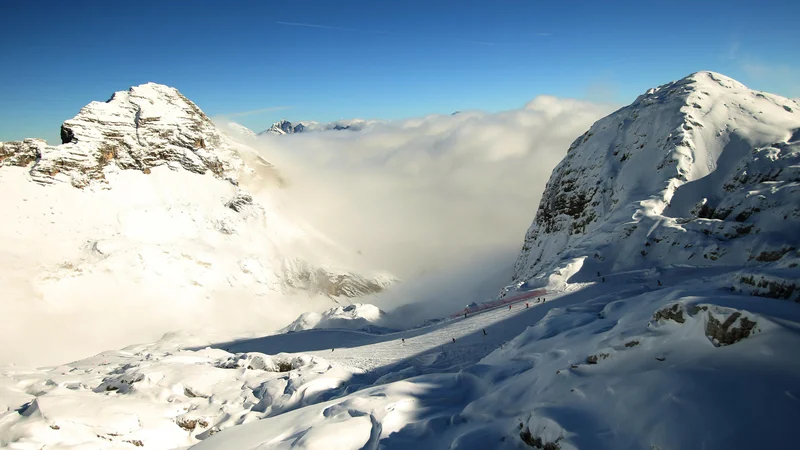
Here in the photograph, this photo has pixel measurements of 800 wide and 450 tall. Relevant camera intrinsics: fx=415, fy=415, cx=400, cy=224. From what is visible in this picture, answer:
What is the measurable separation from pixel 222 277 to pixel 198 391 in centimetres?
8958

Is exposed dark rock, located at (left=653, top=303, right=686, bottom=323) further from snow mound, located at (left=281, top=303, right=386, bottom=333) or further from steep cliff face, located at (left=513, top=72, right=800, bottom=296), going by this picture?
snow mound, located at (left=281, top=303, right=386, bottom=333)

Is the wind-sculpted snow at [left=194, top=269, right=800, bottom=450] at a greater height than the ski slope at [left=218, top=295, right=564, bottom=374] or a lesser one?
greater

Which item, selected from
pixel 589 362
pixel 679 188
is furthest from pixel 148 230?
pixel 589 362

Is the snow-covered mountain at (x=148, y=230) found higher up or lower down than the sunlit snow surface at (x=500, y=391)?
higher up

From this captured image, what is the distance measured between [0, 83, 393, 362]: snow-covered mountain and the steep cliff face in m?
73.2

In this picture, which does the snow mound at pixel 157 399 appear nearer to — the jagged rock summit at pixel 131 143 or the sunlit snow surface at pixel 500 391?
the sunlit snow surface at pixel 500 391

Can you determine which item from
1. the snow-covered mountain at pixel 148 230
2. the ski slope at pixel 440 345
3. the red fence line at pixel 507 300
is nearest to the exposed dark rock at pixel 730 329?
the ski slope at pixel 440 345

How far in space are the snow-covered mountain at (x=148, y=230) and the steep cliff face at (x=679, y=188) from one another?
240 ft

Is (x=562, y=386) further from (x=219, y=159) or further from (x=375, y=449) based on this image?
(x=219, y=159)

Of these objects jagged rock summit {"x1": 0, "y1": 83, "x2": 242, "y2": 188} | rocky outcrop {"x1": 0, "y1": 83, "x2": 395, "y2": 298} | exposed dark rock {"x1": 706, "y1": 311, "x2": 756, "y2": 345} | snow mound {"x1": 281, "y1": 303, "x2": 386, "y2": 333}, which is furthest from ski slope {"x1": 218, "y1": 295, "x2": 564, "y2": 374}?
jagged rock summit {"x1": 0, "y1": 83, "x2": 242, "y2": 188}

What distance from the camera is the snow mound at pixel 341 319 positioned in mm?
57125

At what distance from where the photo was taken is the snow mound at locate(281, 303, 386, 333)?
57.1 m

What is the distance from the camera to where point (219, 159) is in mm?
134250

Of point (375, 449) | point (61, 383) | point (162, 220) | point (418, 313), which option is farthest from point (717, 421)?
point (162, 220)
